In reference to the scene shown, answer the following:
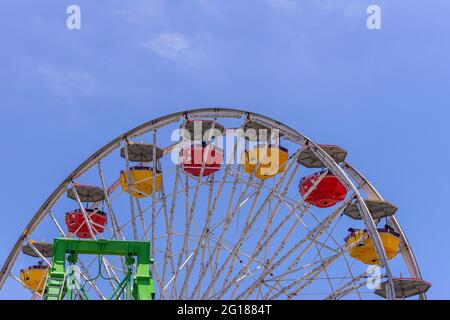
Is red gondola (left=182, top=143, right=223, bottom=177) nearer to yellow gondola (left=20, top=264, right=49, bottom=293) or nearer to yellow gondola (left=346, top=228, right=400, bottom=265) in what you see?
yellow gondola (left=346, top=228, right=400, bottom=265)

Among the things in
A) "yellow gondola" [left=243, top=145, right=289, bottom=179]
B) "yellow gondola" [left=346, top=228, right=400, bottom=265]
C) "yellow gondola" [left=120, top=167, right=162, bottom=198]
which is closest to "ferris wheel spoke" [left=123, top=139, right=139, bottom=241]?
"yellow gondola" [left=120, top=167, right=162, bottom=198]

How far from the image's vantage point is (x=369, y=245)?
28312 mm

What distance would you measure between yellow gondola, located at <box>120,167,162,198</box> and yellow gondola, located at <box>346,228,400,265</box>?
638 centimetres

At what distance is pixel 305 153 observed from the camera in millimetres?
27641

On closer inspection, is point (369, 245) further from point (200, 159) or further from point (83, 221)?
point (83, 221)

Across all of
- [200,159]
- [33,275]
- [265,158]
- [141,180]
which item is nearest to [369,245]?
[265,158]

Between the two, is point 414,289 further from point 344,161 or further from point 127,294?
point 127,294

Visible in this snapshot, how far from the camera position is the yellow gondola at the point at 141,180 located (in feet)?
94.2

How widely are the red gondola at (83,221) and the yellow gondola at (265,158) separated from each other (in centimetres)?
512

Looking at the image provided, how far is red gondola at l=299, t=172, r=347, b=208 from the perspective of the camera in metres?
28.7
